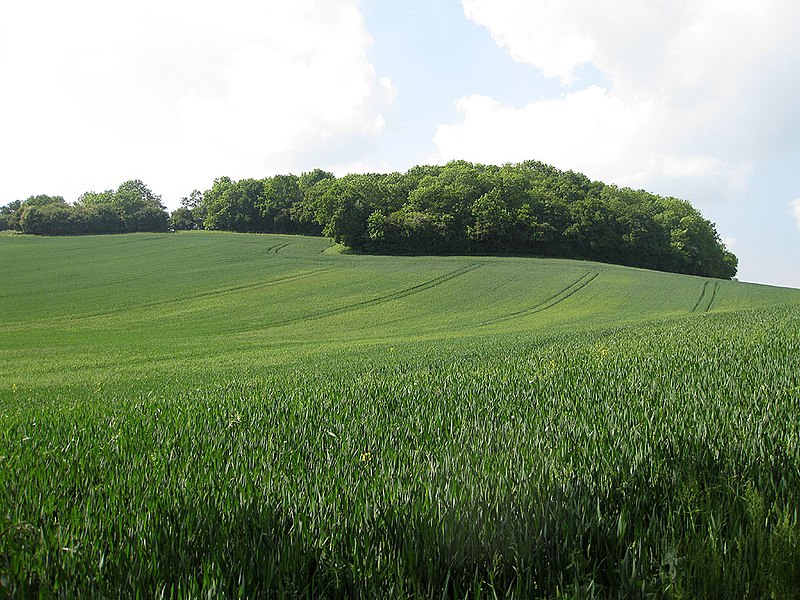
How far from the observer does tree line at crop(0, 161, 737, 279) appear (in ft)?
256

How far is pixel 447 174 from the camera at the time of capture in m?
97.1

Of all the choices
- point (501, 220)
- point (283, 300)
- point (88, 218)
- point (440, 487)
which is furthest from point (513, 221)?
point (440, 487)

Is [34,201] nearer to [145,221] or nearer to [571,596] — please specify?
[145,221]

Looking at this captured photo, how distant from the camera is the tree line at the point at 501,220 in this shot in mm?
78125

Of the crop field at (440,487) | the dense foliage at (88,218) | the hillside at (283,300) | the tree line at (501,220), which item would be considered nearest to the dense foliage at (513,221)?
the tree line at (501,220)

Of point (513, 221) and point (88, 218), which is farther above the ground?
point (513, 221)

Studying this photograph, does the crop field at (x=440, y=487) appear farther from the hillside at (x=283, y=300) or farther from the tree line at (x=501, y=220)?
the tree line at (x=501, y=220)

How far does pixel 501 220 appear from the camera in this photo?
262 ft

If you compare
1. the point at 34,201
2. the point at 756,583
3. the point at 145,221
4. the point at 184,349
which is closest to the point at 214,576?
the point at 756,583

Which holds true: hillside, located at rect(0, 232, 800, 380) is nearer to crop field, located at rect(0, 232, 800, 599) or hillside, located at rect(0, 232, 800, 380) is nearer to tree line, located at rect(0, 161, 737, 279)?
tree line, located at rect(0, 161, 737, 279)

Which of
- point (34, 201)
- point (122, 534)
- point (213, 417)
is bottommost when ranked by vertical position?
point (213, 417)

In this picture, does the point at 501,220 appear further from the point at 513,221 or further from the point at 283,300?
the point at 283,300

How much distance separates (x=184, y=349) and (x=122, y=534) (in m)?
26.0

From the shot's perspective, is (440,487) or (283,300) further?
(283,300)
